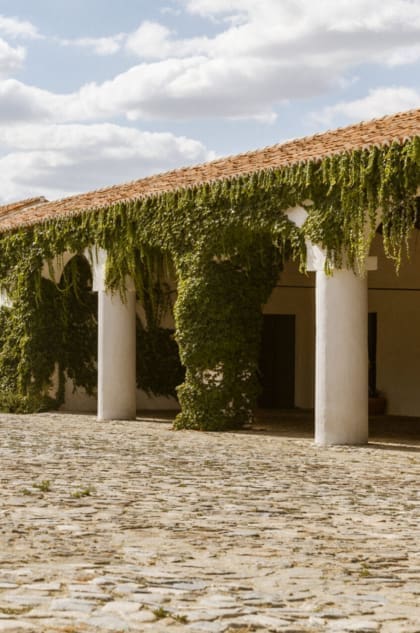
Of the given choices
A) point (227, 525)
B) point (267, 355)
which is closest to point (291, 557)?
point (227, 525)

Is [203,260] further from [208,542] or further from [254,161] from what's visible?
[208,542]

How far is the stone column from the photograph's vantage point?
766 inches

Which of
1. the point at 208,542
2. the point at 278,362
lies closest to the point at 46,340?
the point at 278,362

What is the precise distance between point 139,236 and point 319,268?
174 inches

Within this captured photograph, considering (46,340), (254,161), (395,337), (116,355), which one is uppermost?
(254,161)

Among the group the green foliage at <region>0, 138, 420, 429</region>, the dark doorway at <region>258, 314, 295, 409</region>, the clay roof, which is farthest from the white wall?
the clay roof

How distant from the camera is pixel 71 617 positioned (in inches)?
196

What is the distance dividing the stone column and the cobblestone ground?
6.39 meters

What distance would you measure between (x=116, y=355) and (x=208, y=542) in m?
12.6

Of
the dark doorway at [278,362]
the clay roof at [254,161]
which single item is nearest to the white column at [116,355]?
the clay roof at [254,161]

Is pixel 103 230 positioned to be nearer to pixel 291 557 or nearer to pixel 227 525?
pixel 227 525

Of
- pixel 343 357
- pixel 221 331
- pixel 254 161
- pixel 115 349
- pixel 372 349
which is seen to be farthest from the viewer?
pixel 372 349

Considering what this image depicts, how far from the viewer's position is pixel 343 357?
14789mm

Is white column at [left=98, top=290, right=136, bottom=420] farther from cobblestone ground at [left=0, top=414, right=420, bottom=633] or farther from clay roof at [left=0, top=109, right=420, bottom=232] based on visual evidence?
cobblestone ground at [left=0, top=414, right=420, bottom=633]
